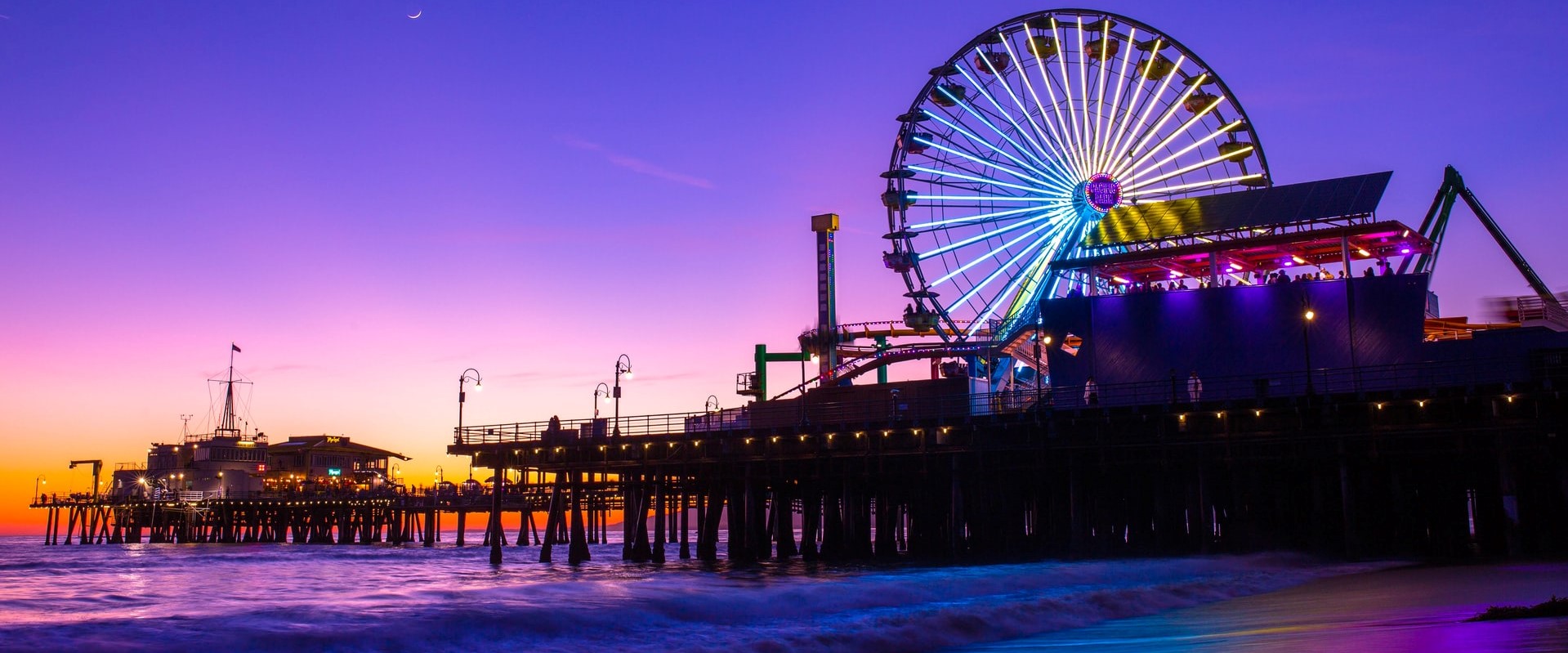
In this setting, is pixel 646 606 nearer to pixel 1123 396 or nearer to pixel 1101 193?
pixel 1123 396

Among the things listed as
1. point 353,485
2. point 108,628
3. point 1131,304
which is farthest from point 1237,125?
point 353,485

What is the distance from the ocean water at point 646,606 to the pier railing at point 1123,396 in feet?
22.4

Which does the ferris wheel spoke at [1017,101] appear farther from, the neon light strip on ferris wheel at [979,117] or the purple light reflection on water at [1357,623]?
the purple light reflection on water at [1357,623]

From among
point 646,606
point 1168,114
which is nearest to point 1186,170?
point 1168,114

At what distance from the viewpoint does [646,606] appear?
81.6 feet

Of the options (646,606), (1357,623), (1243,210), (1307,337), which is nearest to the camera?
(1357,623)

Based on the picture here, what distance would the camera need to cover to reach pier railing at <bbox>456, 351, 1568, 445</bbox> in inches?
1572

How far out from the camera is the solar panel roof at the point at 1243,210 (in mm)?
49906

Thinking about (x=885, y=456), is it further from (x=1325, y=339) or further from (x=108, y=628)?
(x=108, y=628)

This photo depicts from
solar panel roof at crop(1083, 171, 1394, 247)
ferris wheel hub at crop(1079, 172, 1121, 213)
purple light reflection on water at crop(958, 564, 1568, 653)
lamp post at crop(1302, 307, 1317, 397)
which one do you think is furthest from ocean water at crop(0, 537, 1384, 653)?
ferris wheel hub at crop(1079, 172, 1121, 213)

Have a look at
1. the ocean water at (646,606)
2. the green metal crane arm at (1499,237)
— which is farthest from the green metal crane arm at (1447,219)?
the ocean water at (646,606)

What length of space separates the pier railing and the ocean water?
684 centimetres

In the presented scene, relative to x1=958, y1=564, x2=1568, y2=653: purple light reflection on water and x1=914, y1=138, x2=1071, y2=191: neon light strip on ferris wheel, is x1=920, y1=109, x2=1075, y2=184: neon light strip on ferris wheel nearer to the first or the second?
x1=914, y1=138, x2=1071, y2=191: neon light strip on ferris wheel

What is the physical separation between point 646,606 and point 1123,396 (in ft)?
93.1
